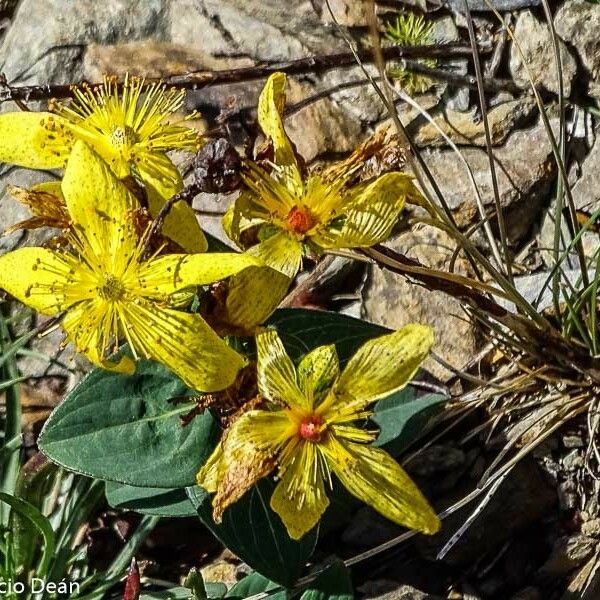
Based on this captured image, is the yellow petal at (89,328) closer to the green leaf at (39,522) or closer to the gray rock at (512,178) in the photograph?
the green leaf at (39,522)

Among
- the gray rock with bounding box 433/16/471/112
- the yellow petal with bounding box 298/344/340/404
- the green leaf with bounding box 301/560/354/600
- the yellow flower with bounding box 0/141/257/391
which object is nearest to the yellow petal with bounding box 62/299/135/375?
the yellow flower with bounding box 0/141/257/391

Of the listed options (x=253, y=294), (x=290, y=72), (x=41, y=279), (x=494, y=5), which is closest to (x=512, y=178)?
(x=494, y=5)

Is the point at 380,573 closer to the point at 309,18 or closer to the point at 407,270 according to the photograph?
the point at 407,270

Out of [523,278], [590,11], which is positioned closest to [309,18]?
[590,11]

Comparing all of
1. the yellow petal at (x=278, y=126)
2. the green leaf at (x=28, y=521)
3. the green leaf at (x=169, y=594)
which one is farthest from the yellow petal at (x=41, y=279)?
the green leaf at (x=169, y=594)

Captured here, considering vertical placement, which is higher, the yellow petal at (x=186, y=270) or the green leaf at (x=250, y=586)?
the yellow petal at (x=186, y=270)

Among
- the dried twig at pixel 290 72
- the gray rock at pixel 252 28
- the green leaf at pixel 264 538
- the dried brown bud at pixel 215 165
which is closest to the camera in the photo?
the dried brown bud at pixel 215 165
